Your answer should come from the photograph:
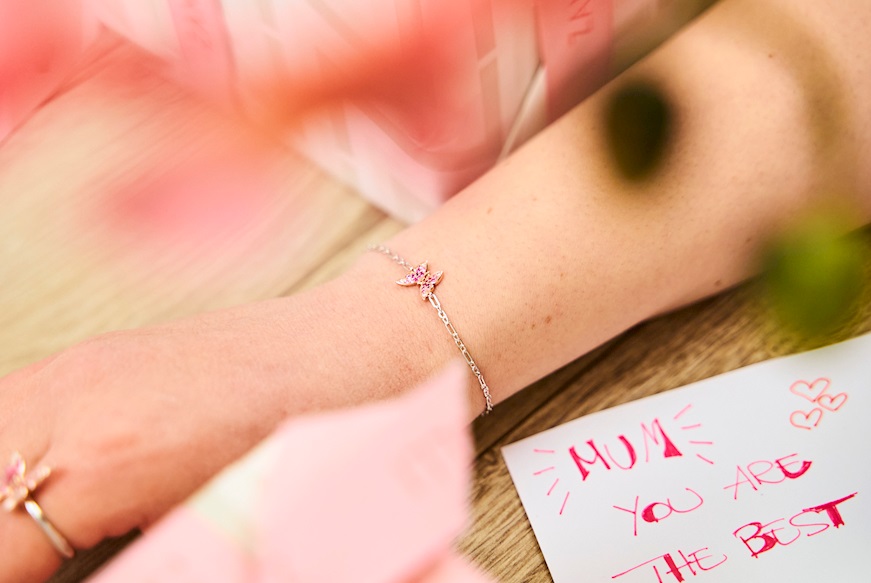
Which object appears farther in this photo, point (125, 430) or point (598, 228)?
point (598, 228)

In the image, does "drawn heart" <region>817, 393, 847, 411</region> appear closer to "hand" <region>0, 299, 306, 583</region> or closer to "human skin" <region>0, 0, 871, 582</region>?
"human skin" <region>0, 0, 871, 582</region>

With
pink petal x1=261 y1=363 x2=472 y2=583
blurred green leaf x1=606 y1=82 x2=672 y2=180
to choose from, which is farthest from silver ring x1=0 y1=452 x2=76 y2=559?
blurred green leaf x1=606 y1=82 x2=672 y2=180

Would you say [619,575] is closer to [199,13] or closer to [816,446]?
[816,446]

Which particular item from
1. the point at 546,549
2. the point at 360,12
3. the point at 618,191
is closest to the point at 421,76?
the point at 360,12

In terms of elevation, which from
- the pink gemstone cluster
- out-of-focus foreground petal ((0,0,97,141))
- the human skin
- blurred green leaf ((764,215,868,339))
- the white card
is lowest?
the white card

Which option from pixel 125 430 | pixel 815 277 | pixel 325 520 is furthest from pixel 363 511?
pixel 815 277

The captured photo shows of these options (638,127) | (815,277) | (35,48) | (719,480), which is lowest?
(719,480)

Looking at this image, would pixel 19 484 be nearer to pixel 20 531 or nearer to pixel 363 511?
pixel 20 531
